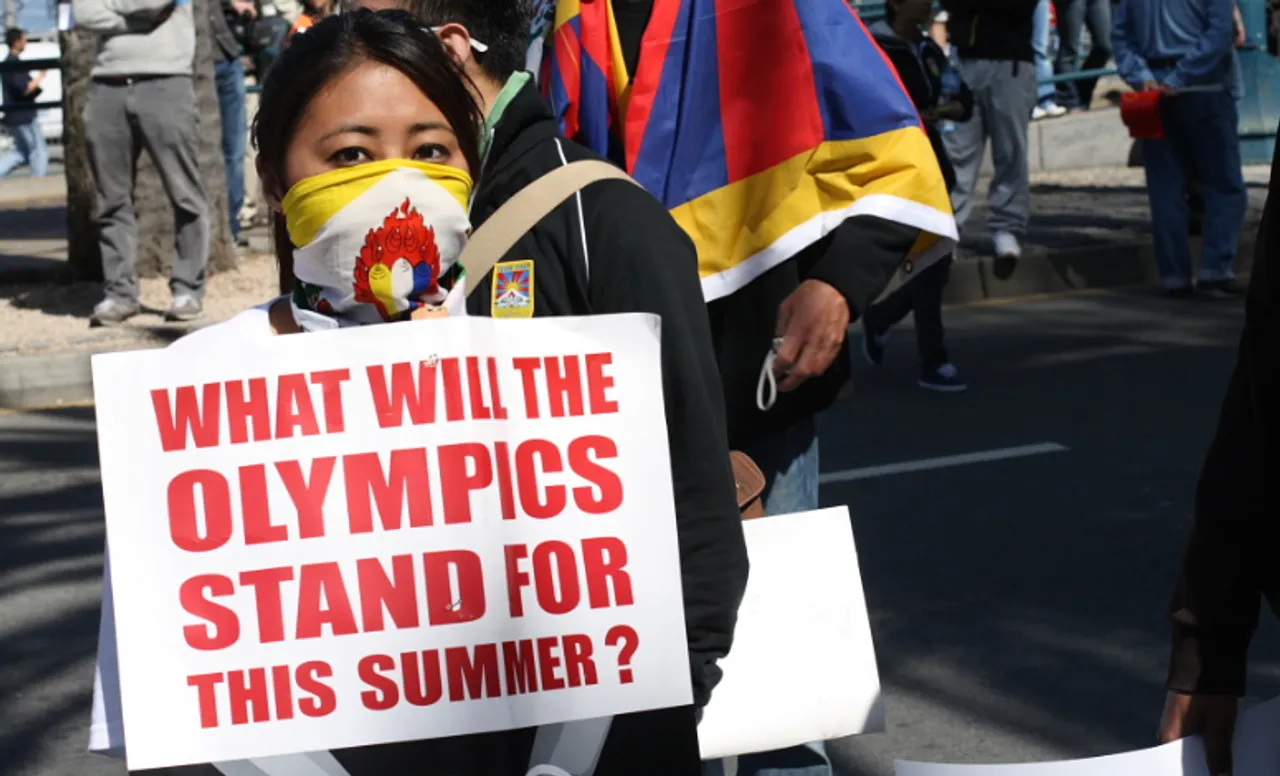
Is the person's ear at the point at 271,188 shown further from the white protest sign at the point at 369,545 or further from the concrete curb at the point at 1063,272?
the concrete curb at the point at 1063,272

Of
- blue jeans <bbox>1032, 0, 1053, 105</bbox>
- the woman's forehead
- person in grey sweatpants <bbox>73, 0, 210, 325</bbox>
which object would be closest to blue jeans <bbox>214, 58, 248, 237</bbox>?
person in grey sweatpants <bbox>73, 0, 210, 325</bbox>

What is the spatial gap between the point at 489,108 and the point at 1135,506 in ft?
14.7

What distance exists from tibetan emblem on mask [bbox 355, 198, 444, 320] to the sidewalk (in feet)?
24.9

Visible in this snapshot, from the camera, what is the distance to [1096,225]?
13297mm

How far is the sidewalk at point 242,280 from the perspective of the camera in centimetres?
963

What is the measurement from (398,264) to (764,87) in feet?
3.87

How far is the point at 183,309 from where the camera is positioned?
1068 cm

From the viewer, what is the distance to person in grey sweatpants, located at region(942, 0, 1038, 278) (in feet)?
37.4

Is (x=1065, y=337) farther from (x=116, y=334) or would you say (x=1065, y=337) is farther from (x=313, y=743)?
(x=313, y=743)

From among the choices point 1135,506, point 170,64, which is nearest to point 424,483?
point 1135,506

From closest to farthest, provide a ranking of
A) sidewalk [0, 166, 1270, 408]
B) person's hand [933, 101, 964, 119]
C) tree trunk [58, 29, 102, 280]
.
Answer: person's hand [933, 101, 964, 119] → sidewalk [0, 166, 1270, 408] → tree trunk [58, 29, 102, 280]

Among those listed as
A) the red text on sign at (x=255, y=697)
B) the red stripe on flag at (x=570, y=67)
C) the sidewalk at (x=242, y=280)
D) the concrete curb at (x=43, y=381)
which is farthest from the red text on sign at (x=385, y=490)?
the concrete curb at (x=43, y=381)

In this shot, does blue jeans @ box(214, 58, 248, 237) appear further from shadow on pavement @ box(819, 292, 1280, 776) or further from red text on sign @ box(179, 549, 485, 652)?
red text on sign @ box(179, 549, 485, 652)

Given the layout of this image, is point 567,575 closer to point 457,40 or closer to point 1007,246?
point 457,40
